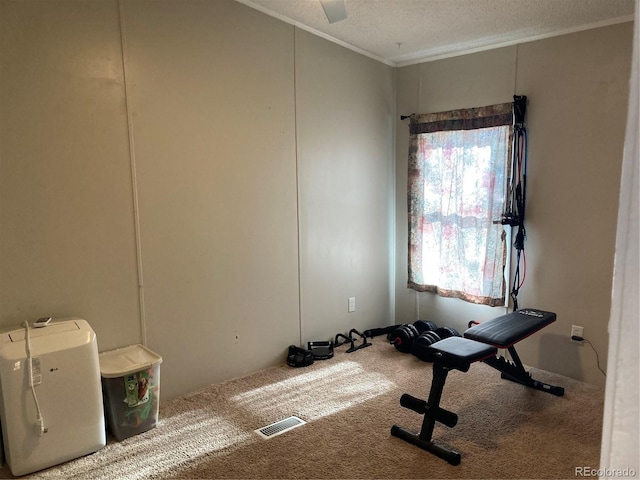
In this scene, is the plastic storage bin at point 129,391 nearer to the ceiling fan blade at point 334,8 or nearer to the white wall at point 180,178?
the white wall at point 180,178

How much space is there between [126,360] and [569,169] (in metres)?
3.16

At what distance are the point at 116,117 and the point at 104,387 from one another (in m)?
1.45

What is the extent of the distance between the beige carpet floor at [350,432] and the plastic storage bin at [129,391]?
69mm

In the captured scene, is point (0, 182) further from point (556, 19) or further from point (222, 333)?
point (556, 19)

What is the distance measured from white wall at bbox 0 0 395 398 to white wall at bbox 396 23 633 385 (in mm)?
1246

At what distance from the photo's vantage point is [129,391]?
2289mm

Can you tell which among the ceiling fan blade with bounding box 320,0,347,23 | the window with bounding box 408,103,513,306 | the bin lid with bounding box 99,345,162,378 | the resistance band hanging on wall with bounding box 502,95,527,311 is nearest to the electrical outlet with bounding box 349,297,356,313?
the window with bounding box 408,103,513,306

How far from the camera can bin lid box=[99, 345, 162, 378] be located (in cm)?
224

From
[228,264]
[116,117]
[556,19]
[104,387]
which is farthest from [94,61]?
[556,19]

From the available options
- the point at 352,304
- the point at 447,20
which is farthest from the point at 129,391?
the point at 447,20

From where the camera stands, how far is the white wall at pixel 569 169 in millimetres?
2939

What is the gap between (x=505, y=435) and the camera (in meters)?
2.37

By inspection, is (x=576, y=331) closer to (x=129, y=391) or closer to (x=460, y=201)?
(x=460, y=201)

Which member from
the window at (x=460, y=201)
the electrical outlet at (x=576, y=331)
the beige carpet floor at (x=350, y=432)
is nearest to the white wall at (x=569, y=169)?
the electrical outlet at (x=576, y=331)
